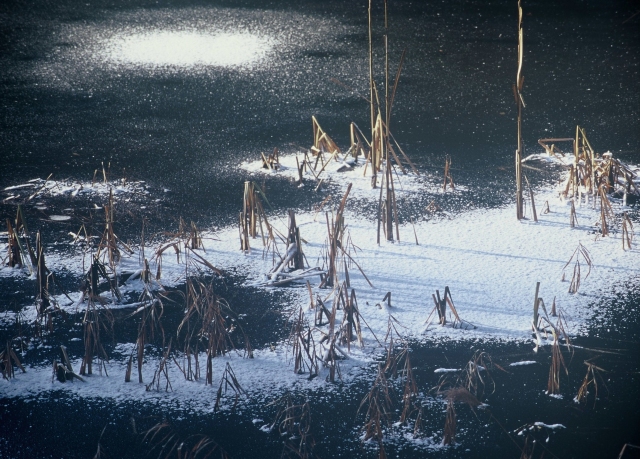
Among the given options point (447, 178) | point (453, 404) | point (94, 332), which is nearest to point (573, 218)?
point (447, 178)

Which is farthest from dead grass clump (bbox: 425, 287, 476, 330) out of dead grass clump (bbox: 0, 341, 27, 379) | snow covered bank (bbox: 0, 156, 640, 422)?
dead grass clump (bbox: 0, 341, 27, 379)

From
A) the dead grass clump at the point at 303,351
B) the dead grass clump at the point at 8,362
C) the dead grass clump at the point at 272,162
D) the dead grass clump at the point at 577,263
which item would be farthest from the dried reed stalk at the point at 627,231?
the dead grass clump at the point at 8,362

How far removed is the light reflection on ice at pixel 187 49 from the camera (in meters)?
5.08

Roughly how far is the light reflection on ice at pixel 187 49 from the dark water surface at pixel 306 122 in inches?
4.9

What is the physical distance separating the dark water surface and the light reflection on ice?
13cm

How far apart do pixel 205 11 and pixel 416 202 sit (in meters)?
4.35

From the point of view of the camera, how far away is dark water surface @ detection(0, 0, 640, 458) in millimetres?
1701

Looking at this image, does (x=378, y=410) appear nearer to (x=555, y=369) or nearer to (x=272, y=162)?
(x=555, y=369)

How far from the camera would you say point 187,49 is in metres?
5.35

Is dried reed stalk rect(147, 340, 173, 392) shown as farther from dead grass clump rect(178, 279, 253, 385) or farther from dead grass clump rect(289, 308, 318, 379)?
dead grass clump rect(289, 308, 318, 379)

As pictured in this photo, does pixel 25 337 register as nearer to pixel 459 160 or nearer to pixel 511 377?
pixel 511 377

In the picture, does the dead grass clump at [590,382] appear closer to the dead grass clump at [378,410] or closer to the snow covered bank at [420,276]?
the snow covered bank at [420,276]

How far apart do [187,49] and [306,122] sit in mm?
1851

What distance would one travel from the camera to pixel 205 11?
657cm
